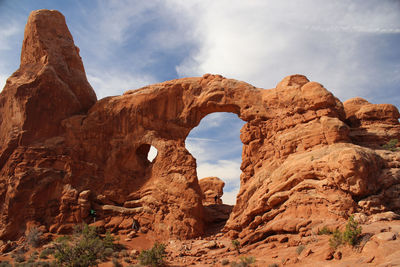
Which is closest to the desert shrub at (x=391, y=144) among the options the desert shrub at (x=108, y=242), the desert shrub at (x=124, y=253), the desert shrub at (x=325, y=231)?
the desert shrub at (x=325, y=231)

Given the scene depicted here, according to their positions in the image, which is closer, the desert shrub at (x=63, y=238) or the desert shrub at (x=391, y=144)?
the desert shrub at (x=391, y=144)

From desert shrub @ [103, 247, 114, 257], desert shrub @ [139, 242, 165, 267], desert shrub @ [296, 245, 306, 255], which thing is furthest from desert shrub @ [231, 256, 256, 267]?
desert shrub @ [103, 247, 114, 257]

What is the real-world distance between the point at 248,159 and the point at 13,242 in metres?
13.8

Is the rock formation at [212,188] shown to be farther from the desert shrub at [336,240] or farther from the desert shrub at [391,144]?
the desert shrub at [336,240]

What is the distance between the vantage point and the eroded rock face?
15312 millimetres

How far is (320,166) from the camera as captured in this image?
15.4m

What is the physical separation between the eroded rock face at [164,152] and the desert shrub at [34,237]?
2.68 feet

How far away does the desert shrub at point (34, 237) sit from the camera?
59.5ft

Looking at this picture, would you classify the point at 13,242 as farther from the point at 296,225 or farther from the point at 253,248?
the point at 296,225

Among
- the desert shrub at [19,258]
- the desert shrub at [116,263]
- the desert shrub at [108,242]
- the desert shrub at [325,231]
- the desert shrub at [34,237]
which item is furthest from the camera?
the desert shrub at [34,237]

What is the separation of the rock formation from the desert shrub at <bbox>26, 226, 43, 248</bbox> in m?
14.6

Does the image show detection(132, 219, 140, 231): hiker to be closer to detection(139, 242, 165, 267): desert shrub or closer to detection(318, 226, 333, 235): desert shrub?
detection(139, 242, 165, 267): desert shrub

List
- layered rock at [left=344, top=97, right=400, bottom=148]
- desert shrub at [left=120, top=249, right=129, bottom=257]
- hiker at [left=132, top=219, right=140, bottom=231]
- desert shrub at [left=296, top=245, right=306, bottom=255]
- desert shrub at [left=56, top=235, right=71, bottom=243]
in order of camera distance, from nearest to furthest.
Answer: desert shrub at [left=296, top=245, right=306, bottom=255] < desert shrub at [left=120, top=249, right=129, bottom=257] < desert shrub at [left=56, top=235, right=71, bottom=243] < layered rock at [left=344, top=97, right=400, bottom=148] < hiker at [left=132, top=219, right=140, bottom=231]

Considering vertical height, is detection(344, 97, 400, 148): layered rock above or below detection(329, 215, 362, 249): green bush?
above
